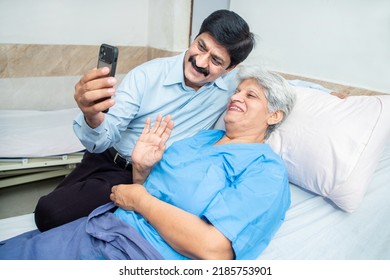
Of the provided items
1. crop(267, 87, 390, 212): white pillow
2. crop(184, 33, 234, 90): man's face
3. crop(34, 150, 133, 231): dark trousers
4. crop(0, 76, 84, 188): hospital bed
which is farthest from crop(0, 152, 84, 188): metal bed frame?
crop(267, 87, 390, 212): white pillow

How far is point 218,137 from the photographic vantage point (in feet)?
4.07

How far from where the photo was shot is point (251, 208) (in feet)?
2.74

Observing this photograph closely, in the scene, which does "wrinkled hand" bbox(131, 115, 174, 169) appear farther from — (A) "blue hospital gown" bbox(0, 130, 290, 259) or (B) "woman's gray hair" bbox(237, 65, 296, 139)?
(B) "woman's gray hair" bbox(237, 65, 296, 139)

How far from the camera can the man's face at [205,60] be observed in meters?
1.16

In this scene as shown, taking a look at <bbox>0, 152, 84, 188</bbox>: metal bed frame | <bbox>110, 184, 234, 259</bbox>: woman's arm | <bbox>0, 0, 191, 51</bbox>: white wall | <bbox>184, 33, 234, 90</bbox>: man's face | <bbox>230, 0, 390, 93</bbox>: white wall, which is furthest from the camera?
<bbox>0, 0, 191, 51</bbox>: white wall

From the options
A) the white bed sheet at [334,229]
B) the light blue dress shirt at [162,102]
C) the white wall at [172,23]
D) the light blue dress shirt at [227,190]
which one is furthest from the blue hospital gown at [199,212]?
the white wall at [172,23]

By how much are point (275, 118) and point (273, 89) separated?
4.5 inches

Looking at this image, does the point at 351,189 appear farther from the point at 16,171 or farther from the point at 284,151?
the point at 16,171

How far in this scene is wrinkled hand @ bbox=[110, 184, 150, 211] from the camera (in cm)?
95

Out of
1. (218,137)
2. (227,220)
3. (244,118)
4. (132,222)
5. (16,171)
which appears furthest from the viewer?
(16,171)

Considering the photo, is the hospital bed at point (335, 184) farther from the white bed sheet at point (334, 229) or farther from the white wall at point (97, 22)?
the white wall at point (97, 22)

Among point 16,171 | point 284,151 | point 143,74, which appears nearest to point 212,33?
point 143,74

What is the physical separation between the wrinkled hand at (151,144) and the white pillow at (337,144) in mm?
466

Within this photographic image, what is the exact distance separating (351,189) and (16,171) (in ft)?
5.73
